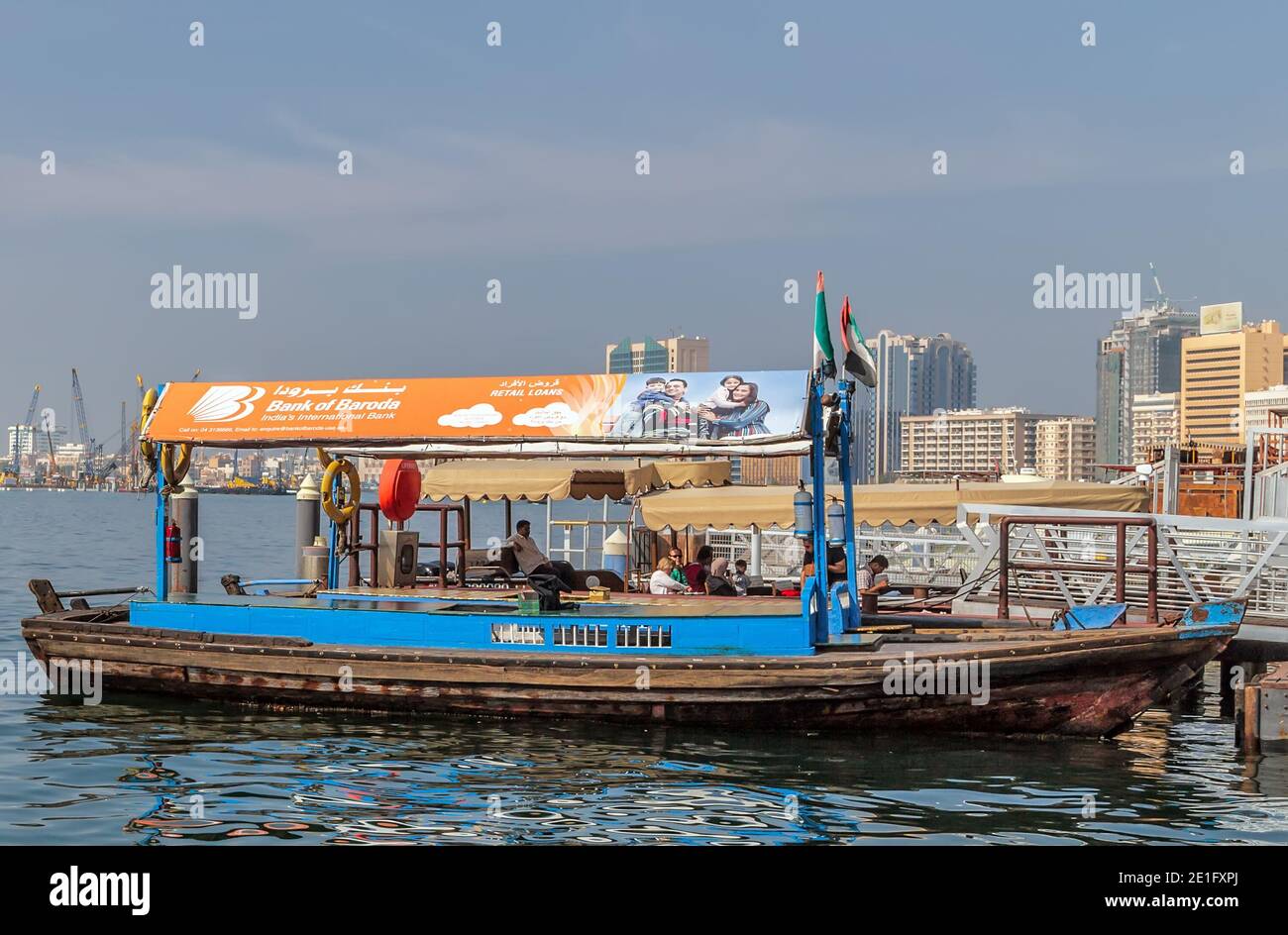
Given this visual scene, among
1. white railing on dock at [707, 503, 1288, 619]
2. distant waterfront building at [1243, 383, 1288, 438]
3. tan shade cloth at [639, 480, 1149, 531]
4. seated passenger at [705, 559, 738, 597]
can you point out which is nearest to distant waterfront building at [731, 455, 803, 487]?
tan shade cloth at [639, 480, 1149, 531]

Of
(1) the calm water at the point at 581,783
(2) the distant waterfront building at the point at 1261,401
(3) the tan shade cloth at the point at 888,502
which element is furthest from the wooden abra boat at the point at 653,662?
(2) the distant waterfront building at the point at 1261,401

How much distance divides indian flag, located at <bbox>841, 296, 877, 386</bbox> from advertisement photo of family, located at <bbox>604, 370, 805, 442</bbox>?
600 mm

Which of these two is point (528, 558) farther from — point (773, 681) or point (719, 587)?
point (773, 681)

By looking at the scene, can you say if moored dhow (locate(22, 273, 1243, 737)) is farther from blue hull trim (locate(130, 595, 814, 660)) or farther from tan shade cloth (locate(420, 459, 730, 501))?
tan shade cloth (locate(420, 459, 730, 501))

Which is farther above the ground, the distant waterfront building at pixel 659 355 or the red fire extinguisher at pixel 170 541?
the distant waterfront building at pixel 659 355

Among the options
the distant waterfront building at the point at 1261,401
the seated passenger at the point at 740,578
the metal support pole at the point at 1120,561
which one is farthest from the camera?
the distant waterfront building at the point at 1261,401

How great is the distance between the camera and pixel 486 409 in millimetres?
15086

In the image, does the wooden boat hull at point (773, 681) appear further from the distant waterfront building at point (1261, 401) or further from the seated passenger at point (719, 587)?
the distant waterfront building at point (1261, 401)

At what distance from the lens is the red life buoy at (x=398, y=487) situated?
54.4 feet

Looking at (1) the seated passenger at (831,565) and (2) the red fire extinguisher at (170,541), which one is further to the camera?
(2) the red fire extinguisher at (170,541)

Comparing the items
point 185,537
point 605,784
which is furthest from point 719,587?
point 185,537

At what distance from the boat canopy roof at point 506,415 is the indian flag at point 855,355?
0.57 m
